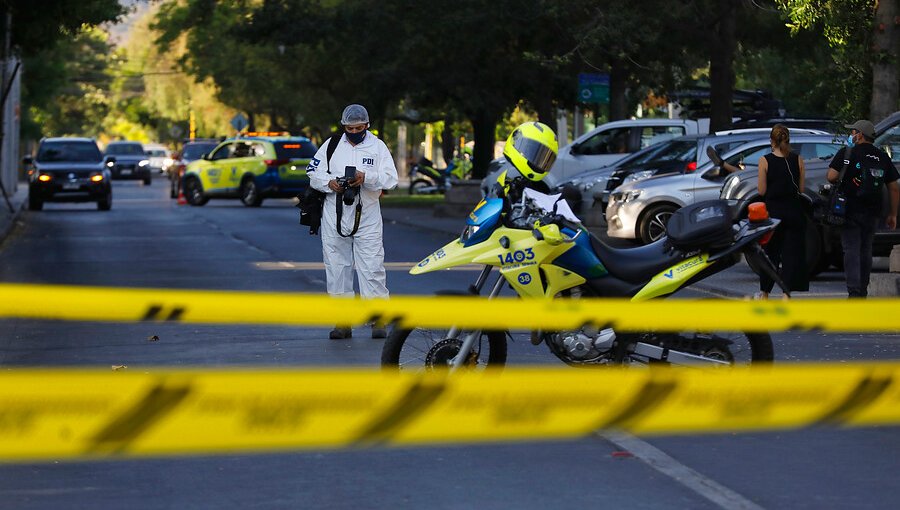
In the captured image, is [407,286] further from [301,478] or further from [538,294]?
[301,478]

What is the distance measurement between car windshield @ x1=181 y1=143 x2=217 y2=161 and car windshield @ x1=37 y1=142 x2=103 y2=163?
895 cm

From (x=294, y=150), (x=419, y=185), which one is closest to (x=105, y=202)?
(x=294, y=150)

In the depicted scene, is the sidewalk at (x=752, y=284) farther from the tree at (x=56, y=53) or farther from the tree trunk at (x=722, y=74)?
the tree at (x=56, y=53)

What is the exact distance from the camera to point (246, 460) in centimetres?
753

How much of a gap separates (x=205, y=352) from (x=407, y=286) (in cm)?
564

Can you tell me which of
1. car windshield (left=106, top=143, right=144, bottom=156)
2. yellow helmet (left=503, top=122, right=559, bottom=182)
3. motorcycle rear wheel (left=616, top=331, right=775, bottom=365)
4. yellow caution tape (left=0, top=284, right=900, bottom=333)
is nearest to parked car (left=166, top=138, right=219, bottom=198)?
car windshield (left=106, top=143, right=144, bottom=156)

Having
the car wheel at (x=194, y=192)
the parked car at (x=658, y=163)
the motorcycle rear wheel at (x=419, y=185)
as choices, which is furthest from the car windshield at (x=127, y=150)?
the parked car at (x=658, y=163)

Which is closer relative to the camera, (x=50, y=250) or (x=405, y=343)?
(x=405, y=343)

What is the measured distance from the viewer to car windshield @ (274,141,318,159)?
134 ft

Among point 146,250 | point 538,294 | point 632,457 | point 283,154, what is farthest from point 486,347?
point 283,154

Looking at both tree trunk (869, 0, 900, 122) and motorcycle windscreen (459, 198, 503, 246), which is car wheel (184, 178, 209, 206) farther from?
motorcycle windscreen (459, 198, 503, 246)

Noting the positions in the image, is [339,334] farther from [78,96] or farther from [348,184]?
[78,96]

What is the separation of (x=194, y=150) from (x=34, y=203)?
40.5 feet

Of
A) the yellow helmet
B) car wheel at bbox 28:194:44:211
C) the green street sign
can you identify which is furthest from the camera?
car wheel at bbox 28:194:44:211
